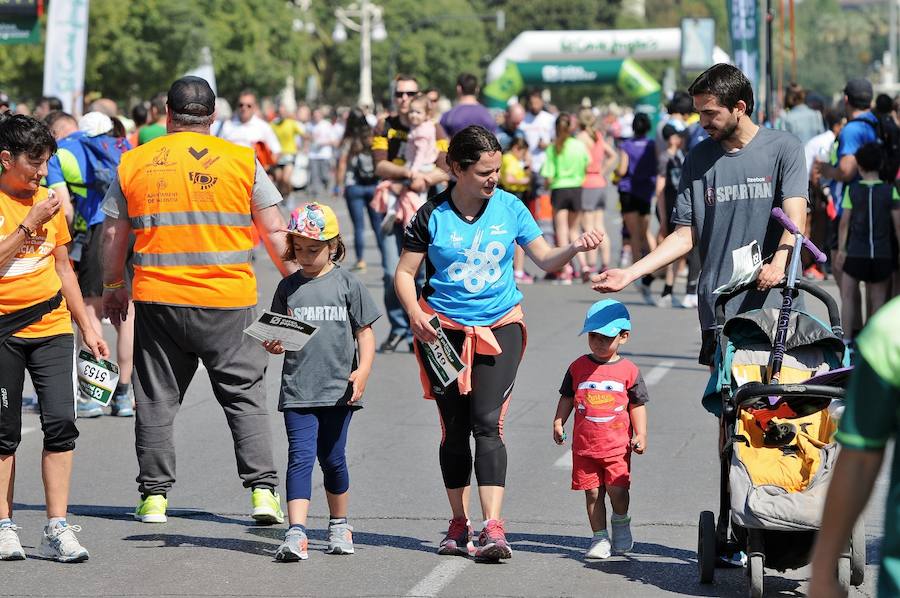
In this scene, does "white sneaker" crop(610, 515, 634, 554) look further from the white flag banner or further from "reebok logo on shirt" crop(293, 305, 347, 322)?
the white flag banner

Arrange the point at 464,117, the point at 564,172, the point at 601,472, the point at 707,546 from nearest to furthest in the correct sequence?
the point at 707,546 < the point at 601,472 < the point at 464,117 < the point at 564,172

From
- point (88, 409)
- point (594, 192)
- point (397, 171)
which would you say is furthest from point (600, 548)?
point (594, 192)

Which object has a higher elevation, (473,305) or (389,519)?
(473,305)

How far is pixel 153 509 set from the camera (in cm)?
733

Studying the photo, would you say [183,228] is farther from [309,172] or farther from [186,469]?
[309,172]

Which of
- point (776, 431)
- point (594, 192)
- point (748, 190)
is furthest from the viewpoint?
point (594, 192)

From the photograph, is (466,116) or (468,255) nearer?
(468,255)

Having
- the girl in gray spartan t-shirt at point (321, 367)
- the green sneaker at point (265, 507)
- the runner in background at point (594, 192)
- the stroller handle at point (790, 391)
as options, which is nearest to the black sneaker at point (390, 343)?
the runner in background at point (594, 192)

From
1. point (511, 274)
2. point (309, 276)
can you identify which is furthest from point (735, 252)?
point (309, 276)

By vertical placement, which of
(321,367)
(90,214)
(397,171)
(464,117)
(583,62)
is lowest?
(321,367)

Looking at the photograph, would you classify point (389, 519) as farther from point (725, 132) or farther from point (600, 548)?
point (725, 132)

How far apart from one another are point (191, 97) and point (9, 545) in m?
2.08

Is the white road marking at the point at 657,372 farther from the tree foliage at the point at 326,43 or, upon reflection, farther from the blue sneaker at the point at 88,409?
the tree foliage at the point at 326,43

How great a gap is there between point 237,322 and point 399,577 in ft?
4.92
